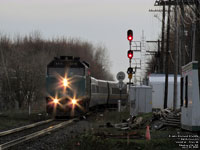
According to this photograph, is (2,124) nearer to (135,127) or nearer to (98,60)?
(135,127)

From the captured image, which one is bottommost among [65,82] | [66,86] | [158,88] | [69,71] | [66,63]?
[158,88]

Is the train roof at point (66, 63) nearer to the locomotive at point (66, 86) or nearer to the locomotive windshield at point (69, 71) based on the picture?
the locomotive at point (66, 86)

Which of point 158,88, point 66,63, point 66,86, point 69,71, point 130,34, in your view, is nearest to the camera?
point 130,34

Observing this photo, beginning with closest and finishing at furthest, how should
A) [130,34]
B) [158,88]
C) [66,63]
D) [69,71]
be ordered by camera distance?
[130,34] → [69,71] → [66,63] → [158,88]

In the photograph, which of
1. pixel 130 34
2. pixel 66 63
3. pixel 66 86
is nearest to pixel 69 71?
pixel 66 63

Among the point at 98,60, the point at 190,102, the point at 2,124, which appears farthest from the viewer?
the point at 98,60

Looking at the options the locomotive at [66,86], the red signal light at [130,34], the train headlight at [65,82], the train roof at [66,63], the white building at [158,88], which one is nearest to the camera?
the red signal light at [130,34]

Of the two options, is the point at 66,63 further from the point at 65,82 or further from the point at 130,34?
the point at 130,34

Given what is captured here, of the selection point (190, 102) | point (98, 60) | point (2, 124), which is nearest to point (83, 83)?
point (2, 124)

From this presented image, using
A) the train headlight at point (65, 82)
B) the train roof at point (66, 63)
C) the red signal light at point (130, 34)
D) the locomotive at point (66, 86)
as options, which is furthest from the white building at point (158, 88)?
the red signal light at point (130, 34)

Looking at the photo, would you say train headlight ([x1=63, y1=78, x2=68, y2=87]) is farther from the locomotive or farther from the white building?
the white building

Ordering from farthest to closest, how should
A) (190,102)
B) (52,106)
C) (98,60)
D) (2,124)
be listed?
(98,60), (52,106), (2,124), (190,102)

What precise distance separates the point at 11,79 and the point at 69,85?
2288cm

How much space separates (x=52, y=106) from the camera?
27.4 m
